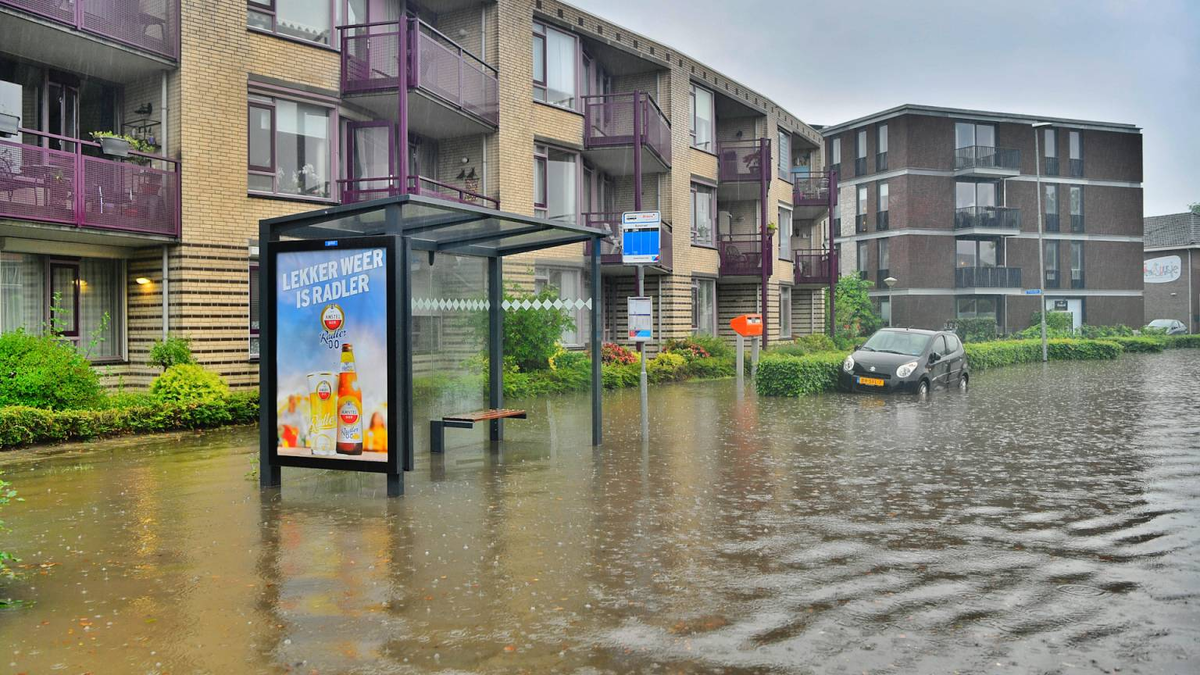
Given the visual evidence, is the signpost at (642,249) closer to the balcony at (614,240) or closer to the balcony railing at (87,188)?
the balcony railing at (87,188)

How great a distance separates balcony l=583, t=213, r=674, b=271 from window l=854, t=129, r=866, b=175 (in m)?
27.8

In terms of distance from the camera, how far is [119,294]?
1659cm

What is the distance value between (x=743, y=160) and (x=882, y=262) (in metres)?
20.9

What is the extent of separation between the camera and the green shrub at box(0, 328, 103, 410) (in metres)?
12.7

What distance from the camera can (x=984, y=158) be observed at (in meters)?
51.2

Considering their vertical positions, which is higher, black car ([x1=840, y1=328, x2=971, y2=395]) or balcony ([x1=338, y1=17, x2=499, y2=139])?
balcony ([x1=338, y1=17, x2=499, y2=139])

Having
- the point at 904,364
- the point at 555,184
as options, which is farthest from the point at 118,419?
the point at 904,364

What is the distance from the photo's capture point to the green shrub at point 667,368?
2439 centimetres

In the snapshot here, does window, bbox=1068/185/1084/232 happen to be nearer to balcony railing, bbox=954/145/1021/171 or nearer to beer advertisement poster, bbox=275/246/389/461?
balcony railing, bbox=954/145/1021/171

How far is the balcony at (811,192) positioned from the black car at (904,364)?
1775 centimetres

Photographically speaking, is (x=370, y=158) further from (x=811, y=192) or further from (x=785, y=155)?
(x=811, y=192)

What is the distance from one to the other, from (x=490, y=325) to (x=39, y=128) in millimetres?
9043

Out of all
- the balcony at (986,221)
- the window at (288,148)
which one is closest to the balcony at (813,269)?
the balcony at (986,221)

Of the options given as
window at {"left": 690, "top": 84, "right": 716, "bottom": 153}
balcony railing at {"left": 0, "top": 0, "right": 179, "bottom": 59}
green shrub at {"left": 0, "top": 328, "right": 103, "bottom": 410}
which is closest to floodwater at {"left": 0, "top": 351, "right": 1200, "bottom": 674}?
green shrub at {"left": 0, "top": 328, "right": 103, "bottom": 410}
